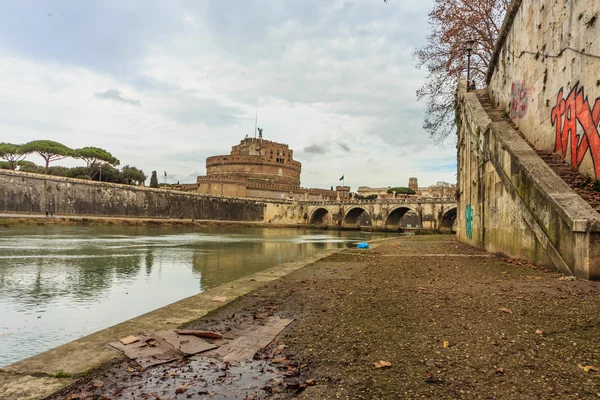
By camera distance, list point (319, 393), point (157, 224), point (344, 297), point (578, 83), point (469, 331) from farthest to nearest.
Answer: point (157, 224), point (578, 83), point (344, 297), point (469, 331), point (319, 393)

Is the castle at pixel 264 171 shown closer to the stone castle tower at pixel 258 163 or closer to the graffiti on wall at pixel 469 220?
the stone castle tower at pixel 258 163

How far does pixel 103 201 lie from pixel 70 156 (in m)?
19.7

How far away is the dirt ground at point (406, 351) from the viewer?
2.73 meters

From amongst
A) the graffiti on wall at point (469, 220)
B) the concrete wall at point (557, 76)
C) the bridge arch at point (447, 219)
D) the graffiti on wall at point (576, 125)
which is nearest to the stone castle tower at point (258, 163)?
the bridge arch at point (447, 219)

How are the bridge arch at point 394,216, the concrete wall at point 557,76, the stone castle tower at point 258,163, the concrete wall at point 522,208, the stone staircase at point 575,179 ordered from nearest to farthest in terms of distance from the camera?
the concrete wall at point 522,208 → the stone staircase at point 575,179 → the concrete wall at point 557,76 → the bridge arch at point 394,216 → the stone castle tower at point 258,163

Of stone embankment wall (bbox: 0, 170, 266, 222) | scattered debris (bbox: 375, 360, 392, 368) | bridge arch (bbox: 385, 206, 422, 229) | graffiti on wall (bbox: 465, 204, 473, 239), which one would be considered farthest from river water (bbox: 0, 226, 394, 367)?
bridge arch (bbox: 385, 206, 422, 229)

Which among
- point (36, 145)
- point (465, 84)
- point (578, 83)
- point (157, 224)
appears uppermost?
point (36, 145)

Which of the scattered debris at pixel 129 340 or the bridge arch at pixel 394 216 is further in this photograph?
the bridge arch at pixel 394 216

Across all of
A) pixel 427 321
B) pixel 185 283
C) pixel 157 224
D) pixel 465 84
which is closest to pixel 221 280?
pixel 185 283

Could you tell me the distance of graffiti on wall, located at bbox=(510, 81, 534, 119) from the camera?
41.3ft

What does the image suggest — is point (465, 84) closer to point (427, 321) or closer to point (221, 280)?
point (221, 280)

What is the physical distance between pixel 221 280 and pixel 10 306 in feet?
14.5

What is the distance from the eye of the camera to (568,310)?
179 inches

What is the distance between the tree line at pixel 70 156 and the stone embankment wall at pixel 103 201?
13207 mm
